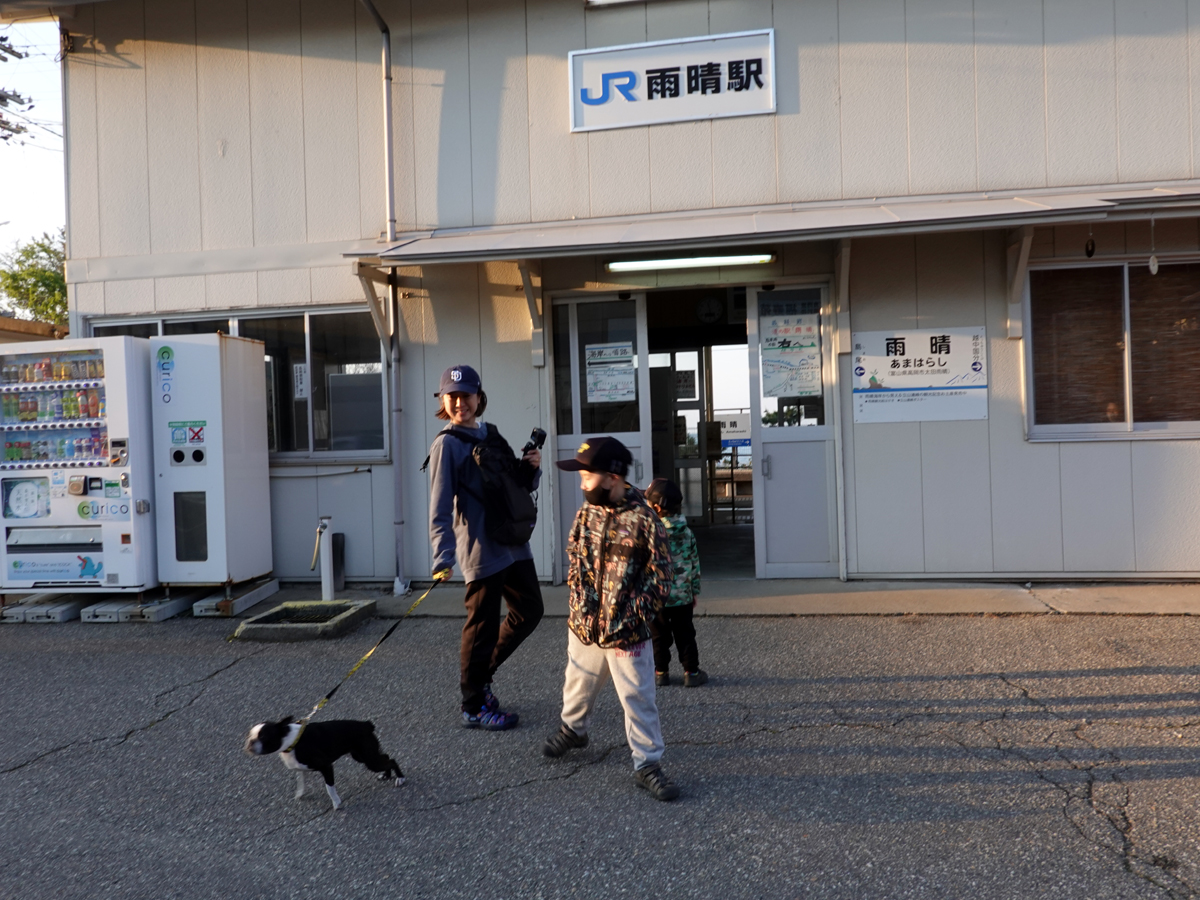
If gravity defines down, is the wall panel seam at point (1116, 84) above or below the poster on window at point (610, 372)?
above

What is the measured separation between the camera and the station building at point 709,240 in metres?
7.05

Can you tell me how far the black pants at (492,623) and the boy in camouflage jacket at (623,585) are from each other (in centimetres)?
80

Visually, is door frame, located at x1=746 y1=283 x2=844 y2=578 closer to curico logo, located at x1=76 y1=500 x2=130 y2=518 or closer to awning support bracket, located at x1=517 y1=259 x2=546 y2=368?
awning support bracket, located at x1=517 y1=259 x2=546 y2=368

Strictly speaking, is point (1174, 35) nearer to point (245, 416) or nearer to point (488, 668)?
point (488, 668)

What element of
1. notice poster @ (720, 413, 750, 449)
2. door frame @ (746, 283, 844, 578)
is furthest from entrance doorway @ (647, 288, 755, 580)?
door frame @ (746, 283, 844, 578)

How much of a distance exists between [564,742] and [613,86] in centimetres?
588

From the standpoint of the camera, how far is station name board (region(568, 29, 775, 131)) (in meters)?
7.42

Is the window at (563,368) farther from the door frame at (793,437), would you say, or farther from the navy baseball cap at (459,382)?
the navy baseball cap at (459,382)

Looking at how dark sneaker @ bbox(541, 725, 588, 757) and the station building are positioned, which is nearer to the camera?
dark sneaker @ bbox(541, 725, 588, 757)

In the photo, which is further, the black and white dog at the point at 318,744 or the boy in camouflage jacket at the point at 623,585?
the boy in camouflage jacket at the point at 623,585

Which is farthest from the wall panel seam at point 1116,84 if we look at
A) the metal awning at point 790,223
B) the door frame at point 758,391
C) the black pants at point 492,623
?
the black pants at point 492,623

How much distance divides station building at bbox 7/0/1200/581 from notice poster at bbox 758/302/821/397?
0.04m

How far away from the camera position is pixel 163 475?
739 centimetres

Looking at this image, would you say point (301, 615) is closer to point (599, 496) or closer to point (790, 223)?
point (599, 496)
